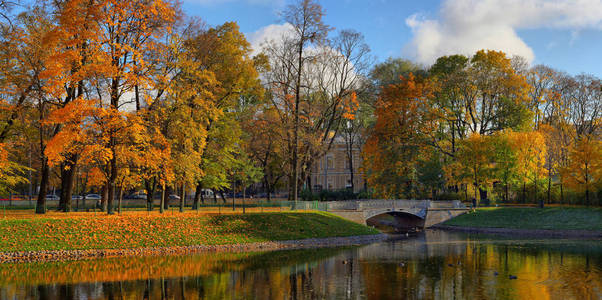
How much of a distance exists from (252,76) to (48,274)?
26697 millimetres

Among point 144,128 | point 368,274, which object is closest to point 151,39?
point 144,128

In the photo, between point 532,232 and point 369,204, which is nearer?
point 532,232

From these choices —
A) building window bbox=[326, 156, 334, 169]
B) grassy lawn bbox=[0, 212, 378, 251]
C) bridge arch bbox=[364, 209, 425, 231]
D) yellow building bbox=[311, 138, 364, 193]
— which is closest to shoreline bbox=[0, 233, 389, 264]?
grassy lawn bbox=[0, 212, 378, 251]

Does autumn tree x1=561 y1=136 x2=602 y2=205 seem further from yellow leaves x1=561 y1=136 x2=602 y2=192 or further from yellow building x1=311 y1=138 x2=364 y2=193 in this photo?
yellow building x1=311 y1=138 x2=364 y2=193

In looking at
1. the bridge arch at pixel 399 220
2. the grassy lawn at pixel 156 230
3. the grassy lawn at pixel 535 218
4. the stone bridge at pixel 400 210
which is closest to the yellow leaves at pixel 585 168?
the grassy lawn at pixel 535 218

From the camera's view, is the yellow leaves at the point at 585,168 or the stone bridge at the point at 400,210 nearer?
the stone bridge at the point at 400,210

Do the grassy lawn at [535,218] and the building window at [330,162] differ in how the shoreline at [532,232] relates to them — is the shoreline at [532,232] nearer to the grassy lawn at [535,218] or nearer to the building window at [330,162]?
the grassy lawn at [535,218]

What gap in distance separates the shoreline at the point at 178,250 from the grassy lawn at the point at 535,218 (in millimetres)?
17253

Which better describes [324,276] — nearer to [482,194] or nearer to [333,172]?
[482,194]

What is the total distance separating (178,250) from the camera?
33.4 meters

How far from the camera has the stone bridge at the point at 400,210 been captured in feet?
167

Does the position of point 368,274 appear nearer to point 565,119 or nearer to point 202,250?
point 202,250

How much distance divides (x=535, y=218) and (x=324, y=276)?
3678cm

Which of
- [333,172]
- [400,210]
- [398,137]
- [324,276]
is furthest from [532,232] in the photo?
[333,172]
